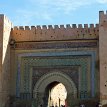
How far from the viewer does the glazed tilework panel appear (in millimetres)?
16938

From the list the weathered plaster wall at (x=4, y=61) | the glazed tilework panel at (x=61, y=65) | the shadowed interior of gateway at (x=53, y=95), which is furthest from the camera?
the shadowed interior of gateway at (x=53, y=95)

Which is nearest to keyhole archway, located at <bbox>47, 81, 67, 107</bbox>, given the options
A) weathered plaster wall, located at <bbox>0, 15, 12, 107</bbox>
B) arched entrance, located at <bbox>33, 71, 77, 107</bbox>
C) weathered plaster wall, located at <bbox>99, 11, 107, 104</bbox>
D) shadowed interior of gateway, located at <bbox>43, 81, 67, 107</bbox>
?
shadowed interior of gateway, located at <bbox>43, 81, 67, 107</bbox>

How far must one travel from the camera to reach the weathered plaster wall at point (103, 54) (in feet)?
51.6

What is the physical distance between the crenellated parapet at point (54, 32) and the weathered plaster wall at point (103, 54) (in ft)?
3.00

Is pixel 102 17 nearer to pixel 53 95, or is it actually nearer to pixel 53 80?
pixel 53 80

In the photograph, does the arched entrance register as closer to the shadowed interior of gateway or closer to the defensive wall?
the shadowed interior of gateway

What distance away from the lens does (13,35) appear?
1802cm

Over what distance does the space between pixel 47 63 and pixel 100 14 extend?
3.21 meters

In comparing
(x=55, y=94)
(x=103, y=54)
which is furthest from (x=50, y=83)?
(x=55, y=94)

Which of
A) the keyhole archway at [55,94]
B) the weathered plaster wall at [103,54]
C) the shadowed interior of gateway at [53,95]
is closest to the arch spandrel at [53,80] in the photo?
the shadowed interior of gateway at [53,95]

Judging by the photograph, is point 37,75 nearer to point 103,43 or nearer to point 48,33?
point 48,33

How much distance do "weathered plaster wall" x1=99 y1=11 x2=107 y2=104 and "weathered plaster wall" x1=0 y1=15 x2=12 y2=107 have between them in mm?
4137

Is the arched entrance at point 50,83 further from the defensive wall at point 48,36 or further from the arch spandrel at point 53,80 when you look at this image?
the defensive wall at point 48,36

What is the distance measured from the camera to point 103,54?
52.5ft
